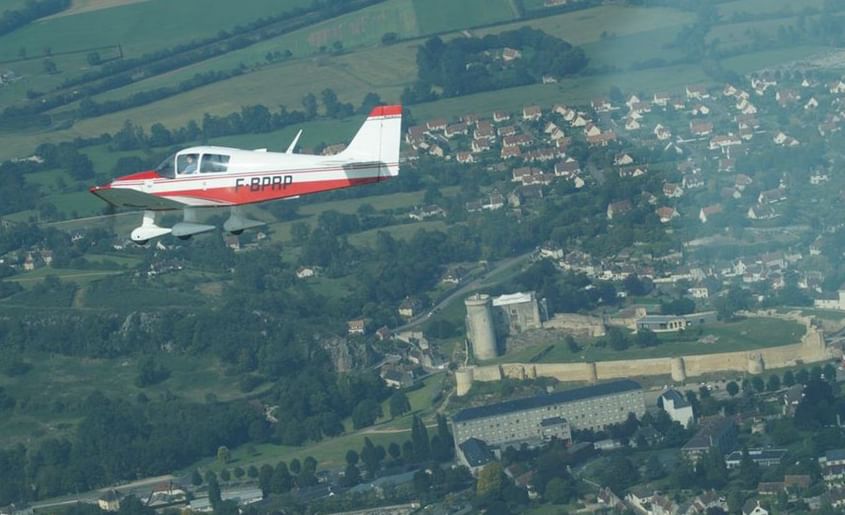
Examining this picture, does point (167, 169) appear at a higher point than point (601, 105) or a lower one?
lower

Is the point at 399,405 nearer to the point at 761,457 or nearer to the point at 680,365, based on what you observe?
the point at 680,365

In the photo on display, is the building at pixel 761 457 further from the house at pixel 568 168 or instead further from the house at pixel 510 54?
the house at pixel 510 54

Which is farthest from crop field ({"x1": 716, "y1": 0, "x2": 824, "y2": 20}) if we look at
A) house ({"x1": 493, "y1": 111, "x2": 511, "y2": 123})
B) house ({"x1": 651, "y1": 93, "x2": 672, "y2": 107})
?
house ({"x1": 493, "y1": 111, "x2": 511, "y2": 123})

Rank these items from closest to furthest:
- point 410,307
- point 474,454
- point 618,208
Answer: point 474,454 → point 410,307 → point 618,208

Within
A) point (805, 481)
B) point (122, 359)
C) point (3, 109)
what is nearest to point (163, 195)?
point (805, 481)

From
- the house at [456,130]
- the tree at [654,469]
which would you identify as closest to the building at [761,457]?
the tree at [654,469]

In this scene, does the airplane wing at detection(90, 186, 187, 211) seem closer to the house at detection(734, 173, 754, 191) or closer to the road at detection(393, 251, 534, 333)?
the road at detection(393, 251, 534, 333)

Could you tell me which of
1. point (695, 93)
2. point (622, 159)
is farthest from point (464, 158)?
point (695, 93)
